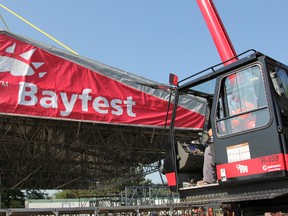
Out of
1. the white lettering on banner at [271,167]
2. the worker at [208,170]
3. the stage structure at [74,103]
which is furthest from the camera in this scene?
the stage structure at [74,103]

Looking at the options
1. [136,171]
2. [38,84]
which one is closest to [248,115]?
[38,84]

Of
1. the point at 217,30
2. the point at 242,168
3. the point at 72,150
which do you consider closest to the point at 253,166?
the point at 242,168

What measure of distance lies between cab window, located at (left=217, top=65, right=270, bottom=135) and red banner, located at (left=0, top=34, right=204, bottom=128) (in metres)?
8.43

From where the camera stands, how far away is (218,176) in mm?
5211

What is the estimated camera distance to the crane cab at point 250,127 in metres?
4.67

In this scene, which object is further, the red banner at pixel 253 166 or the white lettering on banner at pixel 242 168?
the white lettering on banner at pixel 242 168

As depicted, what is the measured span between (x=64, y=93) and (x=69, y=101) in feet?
1.06

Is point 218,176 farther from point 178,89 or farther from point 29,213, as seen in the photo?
point 29,213

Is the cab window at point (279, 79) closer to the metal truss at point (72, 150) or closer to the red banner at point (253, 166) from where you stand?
the red banner at point (253, 166)

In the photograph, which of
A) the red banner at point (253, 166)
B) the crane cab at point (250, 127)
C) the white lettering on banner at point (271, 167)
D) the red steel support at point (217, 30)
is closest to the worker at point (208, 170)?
→ the crane cab at point (250, 127)

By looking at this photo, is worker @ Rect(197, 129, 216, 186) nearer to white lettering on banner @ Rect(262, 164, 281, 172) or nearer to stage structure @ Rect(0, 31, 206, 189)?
white lettering on banner @ Rect(262, 164, 281, 172)

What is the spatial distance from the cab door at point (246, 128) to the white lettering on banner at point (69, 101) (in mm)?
8352

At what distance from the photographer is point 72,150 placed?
72.2ft

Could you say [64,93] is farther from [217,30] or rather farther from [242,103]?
[242,103]
